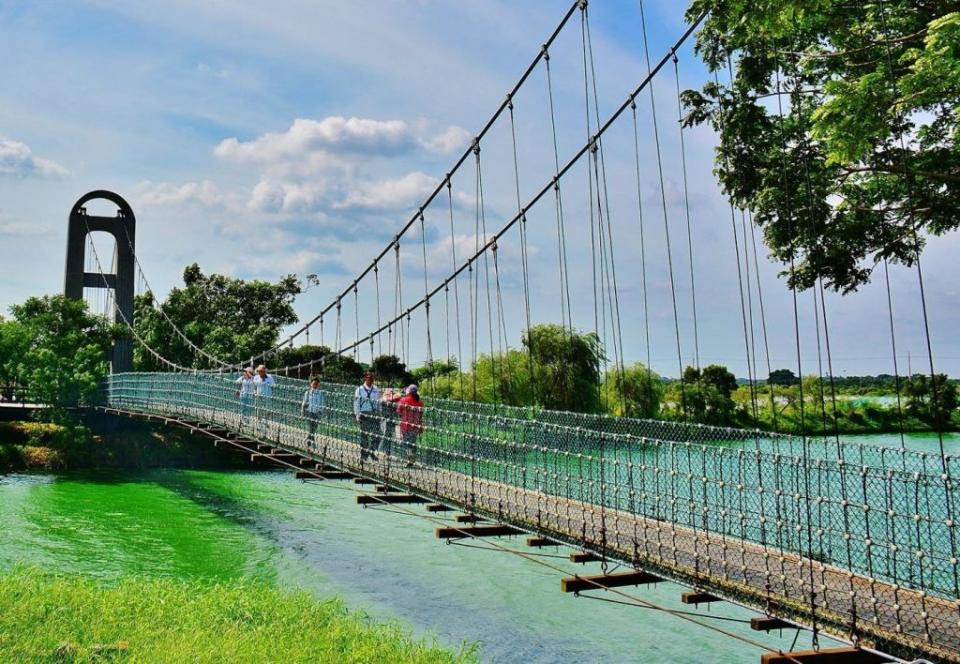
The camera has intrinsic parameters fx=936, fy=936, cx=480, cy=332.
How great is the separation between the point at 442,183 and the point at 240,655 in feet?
31.7

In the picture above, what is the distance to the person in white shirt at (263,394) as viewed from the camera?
473 inches

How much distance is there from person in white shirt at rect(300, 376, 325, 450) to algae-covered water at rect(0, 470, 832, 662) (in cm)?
67

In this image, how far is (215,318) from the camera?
29.9 metres

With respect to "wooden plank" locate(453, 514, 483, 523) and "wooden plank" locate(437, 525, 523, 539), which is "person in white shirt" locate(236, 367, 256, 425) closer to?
"wooden plank" locate(453, 514, 483, 523)

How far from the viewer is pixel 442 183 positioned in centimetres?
1502

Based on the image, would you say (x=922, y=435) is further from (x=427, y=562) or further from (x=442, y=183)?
(x=427, y=562)

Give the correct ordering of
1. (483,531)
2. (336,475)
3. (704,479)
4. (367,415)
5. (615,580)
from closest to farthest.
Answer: (704,479)
(615,580)
(483,531)
(367,415)
(336,475)

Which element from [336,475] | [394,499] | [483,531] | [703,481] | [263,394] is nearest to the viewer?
[703,481]

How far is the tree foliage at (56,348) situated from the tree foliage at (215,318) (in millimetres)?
3882

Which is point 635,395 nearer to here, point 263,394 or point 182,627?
point 263,394

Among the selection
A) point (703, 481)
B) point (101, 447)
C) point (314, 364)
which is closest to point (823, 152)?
point (703, 481)

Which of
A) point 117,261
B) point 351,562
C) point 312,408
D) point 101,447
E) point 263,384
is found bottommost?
point 351,562

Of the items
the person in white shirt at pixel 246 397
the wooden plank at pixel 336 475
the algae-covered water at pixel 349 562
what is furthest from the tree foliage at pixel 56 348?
the wooden plank at pixel 336 475

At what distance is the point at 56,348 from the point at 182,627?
15.9m
